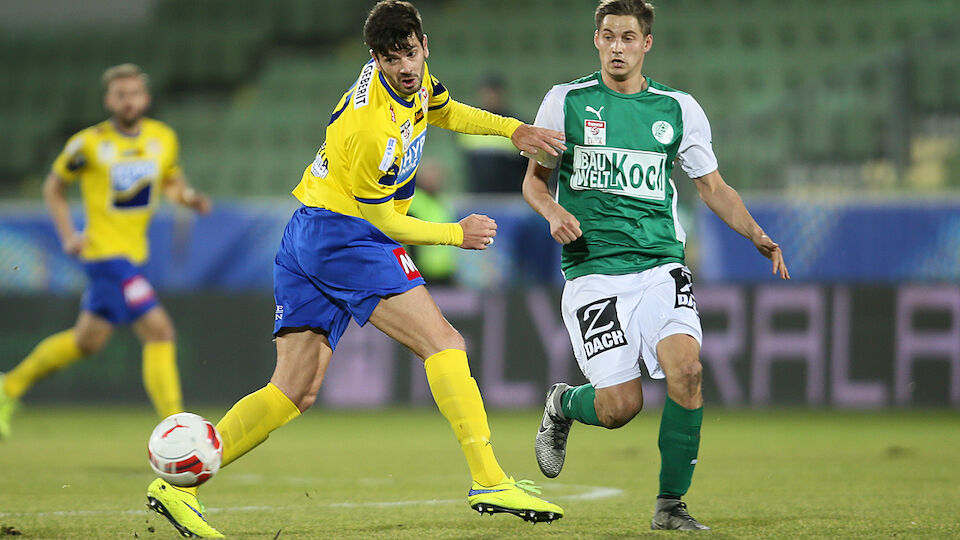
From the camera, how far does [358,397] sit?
1157 cm

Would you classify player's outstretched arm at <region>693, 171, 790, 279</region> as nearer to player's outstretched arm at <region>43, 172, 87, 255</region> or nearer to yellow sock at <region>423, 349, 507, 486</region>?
yellow sock at <region>423, 349, 507, 486</region>

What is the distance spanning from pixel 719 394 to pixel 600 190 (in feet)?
19.7

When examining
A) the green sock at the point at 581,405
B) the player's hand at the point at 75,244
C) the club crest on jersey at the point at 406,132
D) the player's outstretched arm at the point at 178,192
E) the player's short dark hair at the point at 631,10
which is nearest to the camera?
the club crest on jersey at the point at 406,132

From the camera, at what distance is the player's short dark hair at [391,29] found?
475cm

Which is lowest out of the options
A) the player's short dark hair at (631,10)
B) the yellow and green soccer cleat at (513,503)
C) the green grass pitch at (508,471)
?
the green grass pitch at (508,471)

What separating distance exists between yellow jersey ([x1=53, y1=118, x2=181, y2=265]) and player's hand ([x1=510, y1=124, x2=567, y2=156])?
14.3 feet

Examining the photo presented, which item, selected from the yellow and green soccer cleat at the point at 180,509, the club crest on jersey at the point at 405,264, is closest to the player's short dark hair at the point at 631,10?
the club crest on jersey at the point at 405,264

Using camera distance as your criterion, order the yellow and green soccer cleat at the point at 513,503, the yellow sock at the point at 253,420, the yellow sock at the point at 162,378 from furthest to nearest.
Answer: the yellow sock at the point at 162,378 → the yellow sock at the point at 253,420 → the yellow and green soccer cleat at the point at 513,503

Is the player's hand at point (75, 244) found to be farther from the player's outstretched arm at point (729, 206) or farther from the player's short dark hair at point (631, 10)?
the player's outstretched arm at point (729, 206)

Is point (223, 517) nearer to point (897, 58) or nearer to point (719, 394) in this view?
point (719, 394)

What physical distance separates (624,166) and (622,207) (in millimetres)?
169

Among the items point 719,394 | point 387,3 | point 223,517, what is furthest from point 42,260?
point 387,3

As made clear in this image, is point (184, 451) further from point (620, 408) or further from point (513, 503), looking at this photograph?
point (620, 408)

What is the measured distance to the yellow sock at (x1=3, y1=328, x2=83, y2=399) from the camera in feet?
29.4
